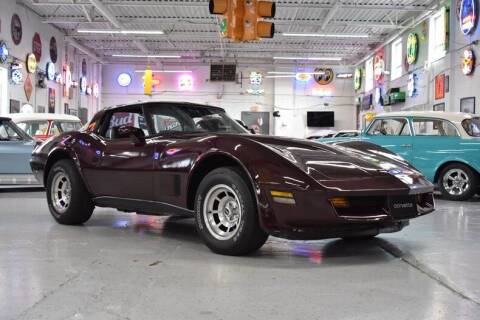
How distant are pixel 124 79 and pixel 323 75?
528 inches

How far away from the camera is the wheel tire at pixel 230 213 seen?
13.9 feet

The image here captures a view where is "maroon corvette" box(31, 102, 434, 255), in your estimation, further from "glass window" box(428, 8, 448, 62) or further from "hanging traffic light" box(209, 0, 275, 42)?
"glass window" box(428, 8, 448, 62)

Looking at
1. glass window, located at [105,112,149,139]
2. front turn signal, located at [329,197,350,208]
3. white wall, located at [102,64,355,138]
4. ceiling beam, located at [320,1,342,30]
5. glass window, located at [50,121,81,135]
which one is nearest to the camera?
front turn signal, located at [329,197,350,208]

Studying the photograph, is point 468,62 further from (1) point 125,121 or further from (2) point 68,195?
(2) point 68,195

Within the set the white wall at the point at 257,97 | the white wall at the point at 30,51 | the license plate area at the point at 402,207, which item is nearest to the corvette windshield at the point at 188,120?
the license plate area at the point at 402,207

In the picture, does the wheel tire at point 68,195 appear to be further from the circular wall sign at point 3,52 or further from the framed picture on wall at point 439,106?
the framed picture on wall at point 439,106

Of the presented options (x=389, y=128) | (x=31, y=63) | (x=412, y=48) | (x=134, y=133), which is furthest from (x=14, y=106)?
(x=134, y=133)

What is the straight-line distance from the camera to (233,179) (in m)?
4.32

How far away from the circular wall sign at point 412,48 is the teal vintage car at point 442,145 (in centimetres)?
1288

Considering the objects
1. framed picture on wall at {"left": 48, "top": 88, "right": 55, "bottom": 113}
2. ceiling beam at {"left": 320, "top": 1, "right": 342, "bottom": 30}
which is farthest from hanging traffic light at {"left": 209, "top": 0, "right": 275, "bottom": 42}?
framed picture on wall at {"left": 48, "top": 88, "right": 55, "bottom": 113}

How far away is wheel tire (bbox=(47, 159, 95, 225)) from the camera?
5.89m

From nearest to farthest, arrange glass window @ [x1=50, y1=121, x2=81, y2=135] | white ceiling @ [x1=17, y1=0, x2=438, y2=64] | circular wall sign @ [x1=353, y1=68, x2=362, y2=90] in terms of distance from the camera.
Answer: glass window @ [x1=50, y1=121, x2=81, y2=135], white ceiling @ [x1=17, y1=0, x2=438, y2=64], circular wall sign @ [x1=353, y1=68, x2=362, y2=90]

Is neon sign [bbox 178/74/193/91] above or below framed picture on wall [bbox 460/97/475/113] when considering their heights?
above

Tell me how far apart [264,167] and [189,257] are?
0.98m
